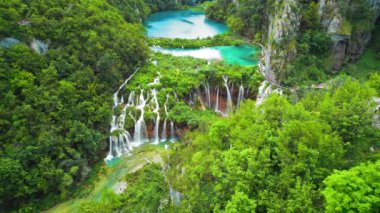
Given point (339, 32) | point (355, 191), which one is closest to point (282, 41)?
point (339, 32)

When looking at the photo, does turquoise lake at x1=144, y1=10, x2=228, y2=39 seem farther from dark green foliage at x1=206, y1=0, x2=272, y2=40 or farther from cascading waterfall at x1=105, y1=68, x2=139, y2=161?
cascading waterfall at x1=105, y1=68, x2=139, y2=161

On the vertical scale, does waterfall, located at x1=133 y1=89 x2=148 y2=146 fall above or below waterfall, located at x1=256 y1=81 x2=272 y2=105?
below

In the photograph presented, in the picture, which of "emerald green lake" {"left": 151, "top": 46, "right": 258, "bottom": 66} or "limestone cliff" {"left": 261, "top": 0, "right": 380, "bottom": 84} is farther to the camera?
"emerald green lake" {"left": 151, "top": 46, "right": 258, "bottom": 66}

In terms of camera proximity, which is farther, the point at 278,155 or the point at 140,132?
the point at 140,132

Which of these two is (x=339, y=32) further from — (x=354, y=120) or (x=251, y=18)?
(x=354, y=120)

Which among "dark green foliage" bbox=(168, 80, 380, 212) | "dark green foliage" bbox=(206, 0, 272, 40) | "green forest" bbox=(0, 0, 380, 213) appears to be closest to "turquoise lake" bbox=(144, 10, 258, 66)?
"green forest" bbox=(0, 0, 380, 213)
